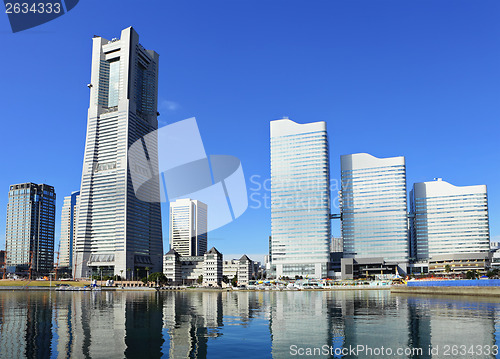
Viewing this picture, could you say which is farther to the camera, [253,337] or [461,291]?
[461,291]

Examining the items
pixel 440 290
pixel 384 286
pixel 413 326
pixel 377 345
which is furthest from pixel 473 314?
pixel 384 286

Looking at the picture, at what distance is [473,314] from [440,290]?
7137 centimetres

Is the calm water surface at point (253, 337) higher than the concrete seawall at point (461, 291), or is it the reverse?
Answer: the calm water surface at point (253, 337)

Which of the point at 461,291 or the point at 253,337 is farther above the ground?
the point at 253,337

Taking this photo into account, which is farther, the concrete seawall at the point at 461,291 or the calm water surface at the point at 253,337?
the concrete seawall at the point at 461,291

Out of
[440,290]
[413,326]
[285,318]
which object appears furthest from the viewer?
[440,290]

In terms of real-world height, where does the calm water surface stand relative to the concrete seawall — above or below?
above

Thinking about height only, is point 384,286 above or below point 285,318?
below

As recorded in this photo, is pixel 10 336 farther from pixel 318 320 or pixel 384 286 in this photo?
pixel 384 286

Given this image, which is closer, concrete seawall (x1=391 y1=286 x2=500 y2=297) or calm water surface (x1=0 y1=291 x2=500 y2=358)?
calm water surface (x1=0 y1=291 x2=500 y2=358)

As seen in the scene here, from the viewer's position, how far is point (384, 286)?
197 metres

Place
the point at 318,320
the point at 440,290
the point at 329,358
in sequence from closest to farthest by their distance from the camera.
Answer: the point at 329,358 < the point at 318,320 < the point at 440,290

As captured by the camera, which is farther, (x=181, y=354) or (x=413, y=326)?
(x=413, y=326)

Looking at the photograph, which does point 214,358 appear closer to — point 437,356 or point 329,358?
point 329,358
